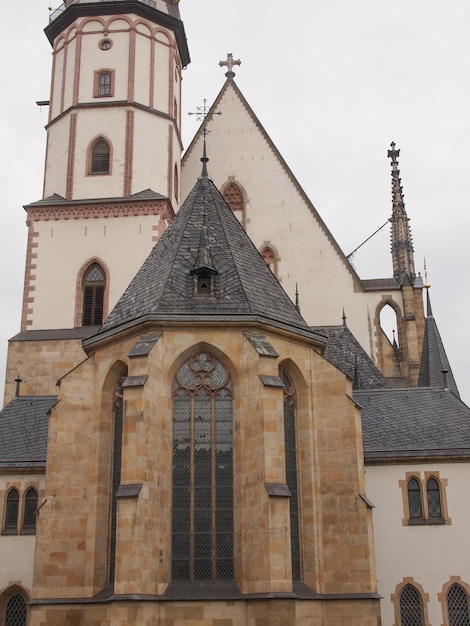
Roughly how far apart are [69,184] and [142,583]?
2290 cm

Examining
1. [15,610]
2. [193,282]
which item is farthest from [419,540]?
[15,610]

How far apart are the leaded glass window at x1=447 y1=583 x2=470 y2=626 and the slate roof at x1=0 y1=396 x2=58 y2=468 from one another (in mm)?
12510

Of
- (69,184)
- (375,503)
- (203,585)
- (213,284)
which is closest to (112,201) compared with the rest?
(69,184)

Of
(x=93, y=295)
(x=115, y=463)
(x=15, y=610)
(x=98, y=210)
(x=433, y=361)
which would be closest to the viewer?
(x=115, y=463)

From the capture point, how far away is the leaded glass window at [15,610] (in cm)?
2552

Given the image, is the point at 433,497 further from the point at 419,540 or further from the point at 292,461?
the point at 292,461

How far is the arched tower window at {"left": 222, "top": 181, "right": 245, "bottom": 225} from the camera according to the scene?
39912 millimetres

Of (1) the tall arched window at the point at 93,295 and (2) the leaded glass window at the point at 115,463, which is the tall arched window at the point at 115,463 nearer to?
(2) the leaded glass window at the point at 115,463

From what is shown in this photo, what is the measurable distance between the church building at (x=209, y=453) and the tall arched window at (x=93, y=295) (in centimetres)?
7

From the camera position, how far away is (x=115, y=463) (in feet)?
72.4

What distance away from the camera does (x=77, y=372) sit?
22.8m

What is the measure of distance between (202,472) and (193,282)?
17.0 feet

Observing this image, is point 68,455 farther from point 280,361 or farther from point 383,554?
point 383,554

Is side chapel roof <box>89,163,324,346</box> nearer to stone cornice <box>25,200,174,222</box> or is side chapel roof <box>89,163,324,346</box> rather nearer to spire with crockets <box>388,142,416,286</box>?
stone cornice <box>25,200,174,222</box>
